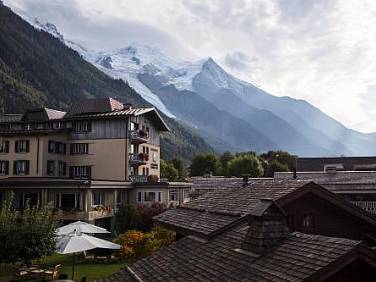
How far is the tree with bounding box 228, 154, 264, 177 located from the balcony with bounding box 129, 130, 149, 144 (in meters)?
40.9

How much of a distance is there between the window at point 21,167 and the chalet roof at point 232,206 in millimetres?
38216

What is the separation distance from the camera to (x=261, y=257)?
33.6 ft

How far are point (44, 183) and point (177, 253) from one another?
3428cm

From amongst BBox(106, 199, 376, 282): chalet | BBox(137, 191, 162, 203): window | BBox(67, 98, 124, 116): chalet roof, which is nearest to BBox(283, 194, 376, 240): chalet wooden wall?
BBox(106, 199, 376, 282): chalet

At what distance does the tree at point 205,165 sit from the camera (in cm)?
10419

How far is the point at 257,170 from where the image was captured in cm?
9738

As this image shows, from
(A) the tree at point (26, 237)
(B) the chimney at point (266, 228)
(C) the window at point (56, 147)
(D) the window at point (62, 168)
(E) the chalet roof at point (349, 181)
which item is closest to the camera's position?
(B) the chimney at point (266, 228)

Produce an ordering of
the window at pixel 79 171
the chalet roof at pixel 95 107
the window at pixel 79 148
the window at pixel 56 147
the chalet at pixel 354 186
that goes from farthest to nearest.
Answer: the chalet roof at pixel 95 107 → the window at pixel 79 148 → the window at pixel 79 171 → the window at pixel 56 147 → the chalet at pixel 354 186

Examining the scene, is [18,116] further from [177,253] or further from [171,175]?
[177,253]

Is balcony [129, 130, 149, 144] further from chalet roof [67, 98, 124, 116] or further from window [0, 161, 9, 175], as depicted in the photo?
window [0, 161, 9, 175]

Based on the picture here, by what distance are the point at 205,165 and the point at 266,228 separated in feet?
308

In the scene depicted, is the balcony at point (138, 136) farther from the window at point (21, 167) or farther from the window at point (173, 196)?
the window at point (21, 167)

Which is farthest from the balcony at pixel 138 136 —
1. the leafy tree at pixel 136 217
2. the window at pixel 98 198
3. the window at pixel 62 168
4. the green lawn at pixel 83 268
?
the green lawn at pixel 83 268

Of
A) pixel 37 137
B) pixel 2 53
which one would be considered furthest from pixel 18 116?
pixel 2 53
